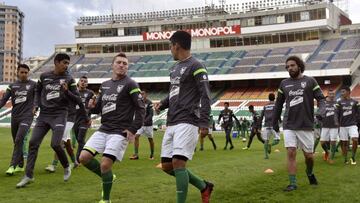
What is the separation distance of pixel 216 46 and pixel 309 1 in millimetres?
14284

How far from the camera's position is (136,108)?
6.91 m

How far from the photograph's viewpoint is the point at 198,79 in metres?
6.12

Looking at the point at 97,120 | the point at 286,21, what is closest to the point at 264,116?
the point at 97,120

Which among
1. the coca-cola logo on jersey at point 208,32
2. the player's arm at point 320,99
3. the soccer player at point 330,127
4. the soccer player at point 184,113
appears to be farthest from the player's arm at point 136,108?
the coca-cola logo on jersey at point 208,32

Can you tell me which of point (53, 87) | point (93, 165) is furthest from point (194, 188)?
point (53, 87)

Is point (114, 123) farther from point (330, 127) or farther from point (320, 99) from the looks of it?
point (330, 127)

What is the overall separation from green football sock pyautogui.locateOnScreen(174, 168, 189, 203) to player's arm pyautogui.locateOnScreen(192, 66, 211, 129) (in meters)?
0.66

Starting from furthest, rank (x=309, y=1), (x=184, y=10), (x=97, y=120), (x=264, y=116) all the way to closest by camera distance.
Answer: (x=184, y=10) < (x=309, y=1) < (x=97, y=120) < (x=264, y=116)

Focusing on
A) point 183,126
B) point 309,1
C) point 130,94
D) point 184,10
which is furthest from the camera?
point 184,10

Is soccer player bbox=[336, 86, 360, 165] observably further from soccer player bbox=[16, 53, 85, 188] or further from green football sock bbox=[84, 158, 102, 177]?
green football sock bbox=[84, 158, 102, 177]

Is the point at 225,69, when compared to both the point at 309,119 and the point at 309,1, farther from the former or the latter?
the point at 309,119

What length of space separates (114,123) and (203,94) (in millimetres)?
1582

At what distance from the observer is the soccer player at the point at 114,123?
660 centimetres

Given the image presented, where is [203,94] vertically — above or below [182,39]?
below
